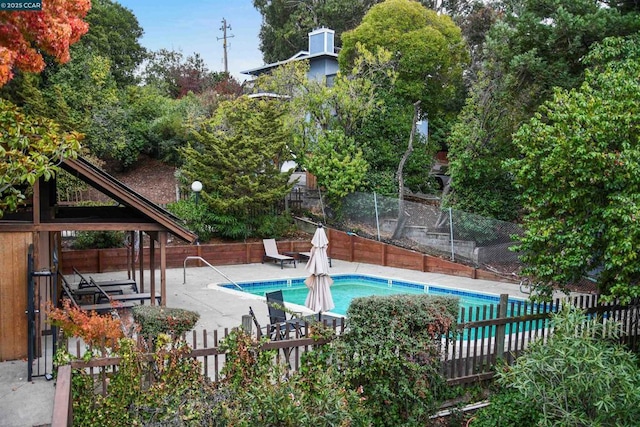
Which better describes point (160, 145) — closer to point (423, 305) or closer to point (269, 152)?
point (269, 152)

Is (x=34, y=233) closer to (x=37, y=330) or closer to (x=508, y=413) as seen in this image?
(x=37, y=330)

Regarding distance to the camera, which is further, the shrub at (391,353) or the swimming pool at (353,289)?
the swimming pool at (353,289)

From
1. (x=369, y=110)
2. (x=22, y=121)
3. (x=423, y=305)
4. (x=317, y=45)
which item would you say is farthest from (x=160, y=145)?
(x=423, y=305)

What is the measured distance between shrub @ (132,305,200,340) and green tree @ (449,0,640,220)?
11818mm

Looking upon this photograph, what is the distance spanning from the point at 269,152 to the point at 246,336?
1457cm

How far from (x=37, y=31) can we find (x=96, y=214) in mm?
3535

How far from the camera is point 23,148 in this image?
21.3ft

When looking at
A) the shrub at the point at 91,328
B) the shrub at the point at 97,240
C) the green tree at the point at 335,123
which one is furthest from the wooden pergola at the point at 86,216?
the green tree at the point at 335,123

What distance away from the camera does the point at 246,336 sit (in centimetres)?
642

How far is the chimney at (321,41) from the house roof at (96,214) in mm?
21640

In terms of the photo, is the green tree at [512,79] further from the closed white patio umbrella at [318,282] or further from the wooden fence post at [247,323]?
the wooden fence post at [247,323]

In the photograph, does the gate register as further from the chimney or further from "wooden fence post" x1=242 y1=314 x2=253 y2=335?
the chimney

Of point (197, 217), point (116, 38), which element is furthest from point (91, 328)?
point (116, 38)

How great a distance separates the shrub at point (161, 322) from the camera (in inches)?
251
